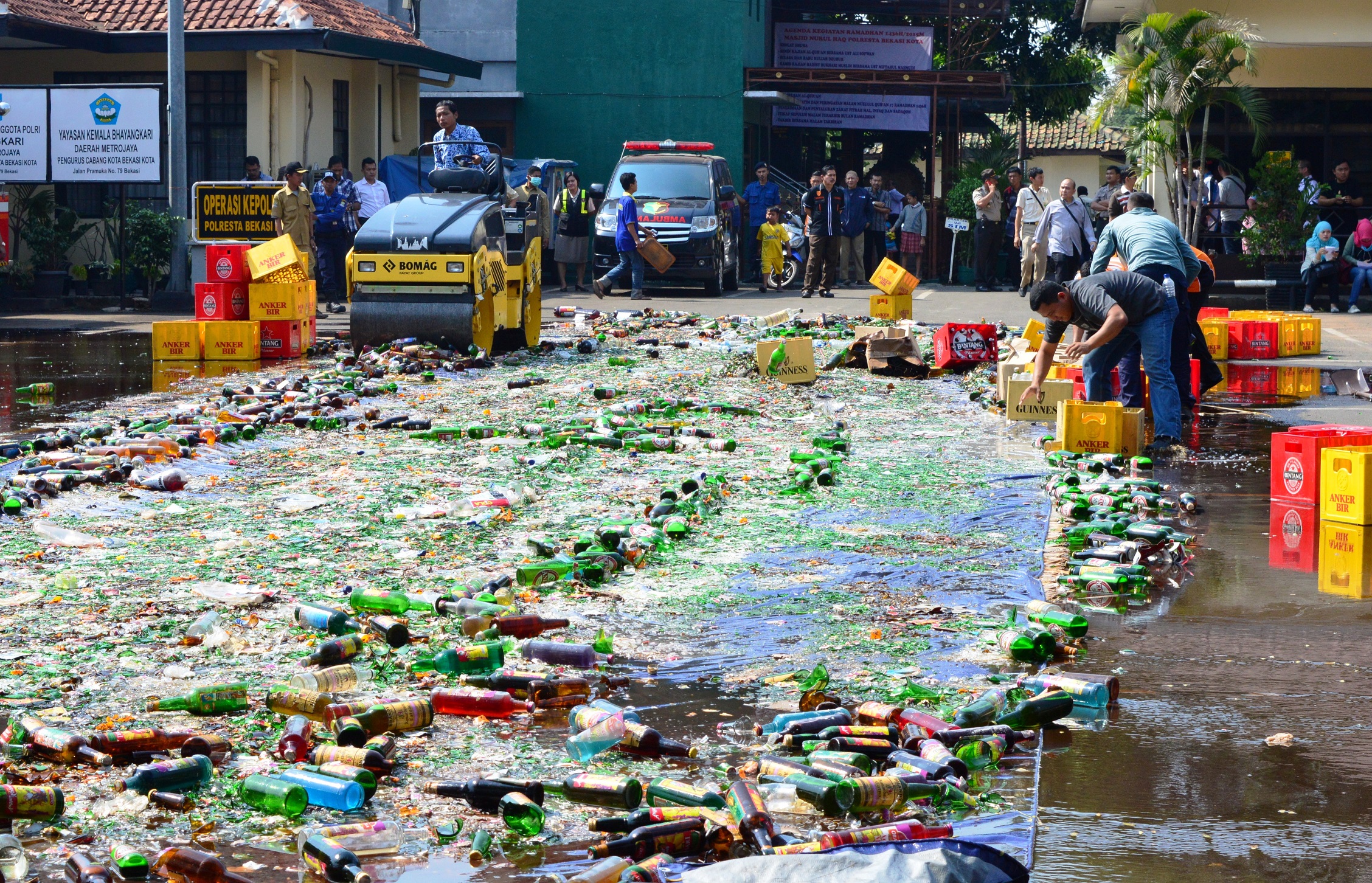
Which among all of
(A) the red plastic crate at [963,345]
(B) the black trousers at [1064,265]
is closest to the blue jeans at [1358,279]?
(B) the black trousers at [1064,265]

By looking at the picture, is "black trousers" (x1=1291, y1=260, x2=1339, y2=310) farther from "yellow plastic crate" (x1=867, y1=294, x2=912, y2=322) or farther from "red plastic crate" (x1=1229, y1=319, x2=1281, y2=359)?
"yellow plastic crate" (x1=867, y1=294, x2=912, y2=322)

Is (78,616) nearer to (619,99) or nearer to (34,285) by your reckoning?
(34,285)

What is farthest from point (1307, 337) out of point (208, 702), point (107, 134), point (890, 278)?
point (107, 134)

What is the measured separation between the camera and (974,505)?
8219mm

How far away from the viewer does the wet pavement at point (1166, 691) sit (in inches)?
150

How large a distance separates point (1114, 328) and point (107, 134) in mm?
16759

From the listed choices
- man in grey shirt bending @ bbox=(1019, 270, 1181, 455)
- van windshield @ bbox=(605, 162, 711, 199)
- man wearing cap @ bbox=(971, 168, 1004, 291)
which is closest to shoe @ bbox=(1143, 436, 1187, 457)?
man in grey shirt bending @ bbox=(1019, 270, 1181, 455)

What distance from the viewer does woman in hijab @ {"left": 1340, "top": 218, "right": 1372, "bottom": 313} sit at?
826 inches

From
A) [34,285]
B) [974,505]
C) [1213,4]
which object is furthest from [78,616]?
[1213,4]

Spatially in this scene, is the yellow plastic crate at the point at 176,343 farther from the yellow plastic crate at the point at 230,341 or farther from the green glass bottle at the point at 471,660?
the green glass bottle at the point at 471,660

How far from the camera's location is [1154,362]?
9945mm

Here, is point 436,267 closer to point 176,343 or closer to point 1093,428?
point 176,343

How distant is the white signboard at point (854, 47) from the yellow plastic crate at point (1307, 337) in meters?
20.3

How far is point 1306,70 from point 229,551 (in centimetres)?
2223
